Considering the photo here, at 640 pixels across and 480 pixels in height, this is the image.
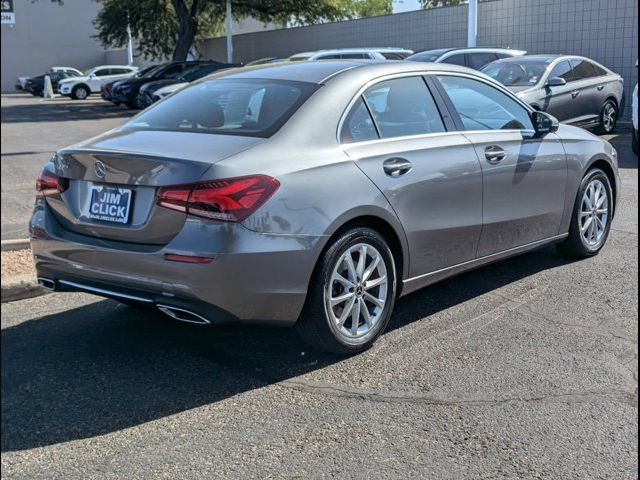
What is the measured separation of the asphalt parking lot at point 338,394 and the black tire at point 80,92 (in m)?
32.9

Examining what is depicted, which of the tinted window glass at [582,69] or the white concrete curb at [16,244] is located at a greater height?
the tinted window glass at [582,69]

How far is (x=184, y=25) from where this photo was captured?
3028 centimetres

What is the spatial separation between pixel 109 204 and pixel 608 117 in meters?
12.7

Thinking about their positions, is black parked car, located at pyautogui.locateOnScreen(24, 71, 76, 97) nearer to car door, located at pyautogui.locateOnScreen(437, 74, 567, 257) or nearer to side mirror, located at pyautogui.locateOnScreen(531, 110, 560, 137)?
car door, located at pyautogui.locateOnScreen(437, 74, 567, 257)

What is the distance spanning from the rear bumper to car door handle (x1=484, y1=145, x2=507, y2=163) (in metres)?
1.69

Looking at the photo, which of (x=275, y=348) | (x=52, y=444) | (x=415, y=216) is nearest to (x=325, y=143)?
(x=415, y=216)

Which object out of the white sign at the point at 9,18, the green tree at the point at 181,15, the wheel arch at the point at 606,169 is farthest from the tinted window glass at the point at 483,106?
the green tree at the point at 181,15

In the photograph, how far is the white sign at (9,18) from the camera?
1.76 m

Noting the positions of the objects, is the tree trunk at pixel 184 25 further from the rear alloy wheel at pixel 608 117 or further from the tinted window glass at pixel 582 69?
the rear alloy wheel at pixel 608 117

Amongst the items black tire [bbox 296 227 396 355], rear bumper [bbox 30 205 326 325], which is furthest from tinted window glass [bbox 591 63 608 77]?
rear bumper [bbox 30 205 326 325]

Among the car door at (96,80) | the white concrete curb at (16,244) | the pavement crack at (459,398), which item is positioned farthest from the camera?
the car door at (96,80)

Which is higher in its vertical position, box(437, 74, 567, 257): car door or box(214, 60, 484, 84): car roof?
box(214, 60, 484, 84): car roof

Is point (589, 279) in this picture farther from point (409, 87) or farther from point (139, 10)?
point (139, 10)

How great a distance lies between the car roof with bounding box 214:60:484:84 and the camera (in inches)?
183
